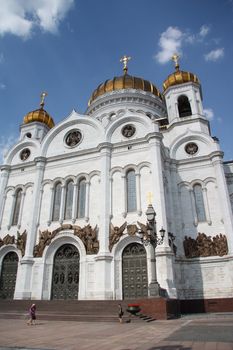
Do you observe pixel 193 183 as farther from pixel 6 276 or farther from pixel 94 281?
pixel 6 276

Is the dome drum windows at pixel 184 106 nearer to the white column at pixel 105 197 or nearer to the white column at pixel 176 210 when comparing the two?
the white column at pixel 176 210

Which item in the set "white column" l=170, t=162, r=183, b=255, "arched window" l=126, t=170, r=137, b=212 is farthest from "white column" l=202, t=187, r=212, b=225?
"arched window" l=126, t=170, r=137, b=212

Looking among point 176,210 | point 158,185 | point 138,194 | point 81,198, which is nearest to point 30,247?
point 81,198

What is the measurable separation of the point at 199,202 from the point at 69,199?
10.2 meters

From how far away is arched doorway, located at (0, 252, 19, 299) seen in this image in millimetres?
20156

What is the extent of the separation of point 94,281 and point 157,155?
384 inches

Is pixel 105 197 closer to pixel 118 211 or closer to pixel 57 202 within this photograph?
pixel 118 211

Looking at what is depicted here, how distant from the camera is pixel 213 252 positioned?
19.1 meters

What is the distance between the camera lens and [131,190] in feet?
66.3

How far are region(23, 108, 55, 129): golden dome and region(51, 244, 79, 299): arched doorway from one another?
1597 centimetres

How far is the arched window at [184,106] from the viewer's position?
89.8 feet

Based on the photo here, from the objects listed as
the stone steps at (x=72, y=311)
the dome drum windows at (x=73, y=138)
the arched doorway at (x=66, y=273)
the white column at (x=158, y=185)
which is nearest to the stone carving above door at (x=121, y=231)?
the white column at (x=158, y=185)

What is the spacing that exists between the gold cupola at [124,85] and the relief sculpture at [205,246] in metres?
19.7

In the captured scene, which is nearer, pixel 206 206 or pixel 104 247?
pixel 104 247
